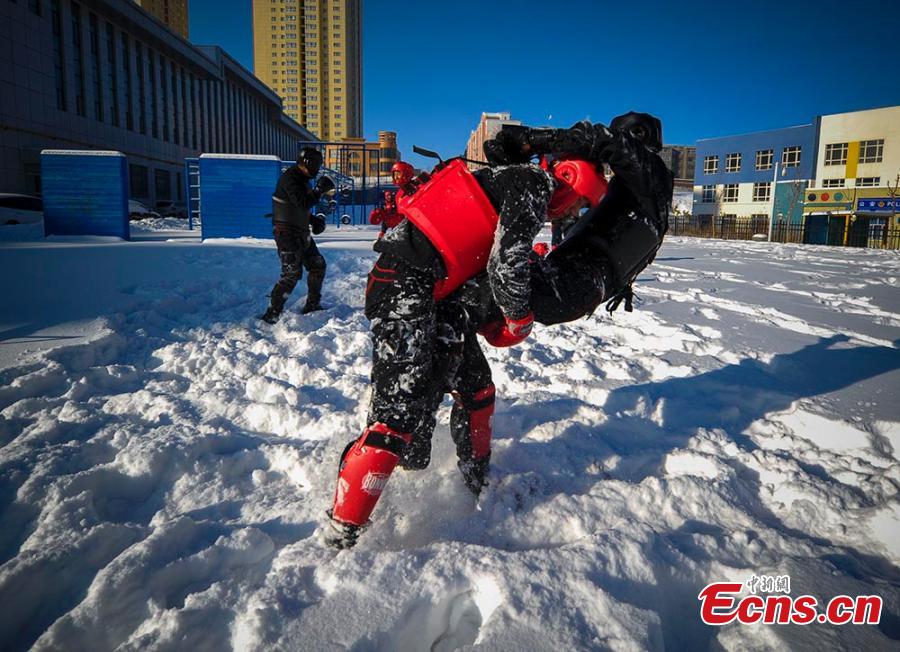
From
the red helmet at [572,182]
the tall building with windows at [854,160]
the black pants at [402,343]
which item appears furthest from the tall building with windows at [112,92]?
the tall building with windows at [854,160]

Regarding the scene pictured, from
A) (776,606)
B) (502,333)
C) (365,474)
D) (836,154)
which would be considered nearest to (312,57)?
(836,154)

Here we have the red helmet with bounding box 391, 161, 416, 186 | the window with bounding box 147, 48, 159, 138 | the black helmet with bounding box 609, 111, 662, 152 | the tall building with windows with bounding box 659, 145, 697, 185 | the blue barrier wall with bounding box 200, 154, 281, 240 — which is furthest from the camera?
the tall building with windows with bounding box 659, 145, 697, 185

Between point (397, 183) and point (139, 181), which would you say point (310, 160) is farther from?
point (139, 181)

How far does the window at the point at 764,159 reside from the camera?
42344mm

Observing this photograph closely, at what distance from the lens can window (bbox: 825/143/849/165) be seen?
123ft

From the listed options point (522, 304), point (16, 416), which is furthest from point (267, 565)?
point (16, 416)

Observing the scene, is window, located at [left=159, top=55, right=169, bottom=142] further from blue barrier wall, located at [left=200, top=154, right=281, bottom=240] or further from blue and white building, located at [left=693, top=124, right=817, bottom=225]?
blue and white building, located at [left=693, top=124, right=817, bottom=225]

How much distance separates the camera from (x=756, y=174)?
43.4 m

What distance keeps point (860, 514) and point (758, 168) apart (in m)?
50.9

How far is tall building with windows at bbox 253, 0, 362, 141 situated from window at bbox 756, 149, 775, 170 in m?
72.6

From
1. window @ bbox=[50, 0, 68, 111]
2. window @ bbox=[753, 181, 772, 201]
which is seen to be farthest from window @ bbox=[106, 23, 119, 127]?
window @ bbox=[753, 181, 772, 201]

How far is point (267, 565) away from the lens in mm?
1777

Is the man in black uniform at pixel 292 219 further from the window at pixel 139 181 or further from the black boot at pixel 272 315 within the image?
the window at pixel 139 181

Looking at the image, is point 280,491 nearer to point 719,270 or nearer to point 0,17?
point 719,270
